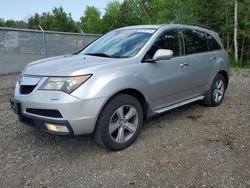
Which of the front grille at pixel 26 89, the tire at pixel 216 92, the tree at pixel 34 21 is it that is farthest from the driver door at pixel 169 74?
the tree at pixel 34 21

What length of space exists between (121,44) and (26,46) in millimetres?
8922

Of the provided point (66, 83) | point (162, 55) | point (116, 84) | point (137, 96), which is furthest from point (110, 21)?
point (66, 83)

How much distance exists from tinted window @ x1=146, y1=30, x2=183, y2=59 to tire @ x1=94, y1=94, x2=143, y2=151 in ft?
2.68

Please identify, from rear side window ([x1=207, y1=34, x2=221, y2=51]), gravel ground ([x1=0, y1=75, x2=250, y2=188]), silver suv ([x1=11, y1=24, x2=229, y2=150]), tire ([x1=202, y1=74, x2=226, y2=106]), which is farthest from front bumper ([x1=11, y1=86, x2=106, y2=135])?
rear side window ([x1=207, y1=34, x2=221, y2=51])

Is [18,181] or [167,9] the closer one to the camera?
[18,181]

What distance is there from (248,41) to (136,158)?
65.6 feet

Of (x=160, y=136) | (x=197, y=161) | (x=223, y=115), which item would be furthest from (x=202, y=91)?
(x=197, y=161)

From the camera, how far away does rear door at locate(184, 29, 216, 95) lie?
207 inches

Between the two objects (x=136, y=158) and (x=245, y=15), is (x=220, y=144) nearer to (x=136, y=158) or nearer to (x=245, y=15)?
(x=136, y=158)

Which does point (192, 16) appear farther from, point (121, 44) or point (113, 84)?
point (113, 84)

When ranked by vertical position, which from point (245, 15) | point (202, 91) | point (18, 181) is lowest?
point (18, 181)

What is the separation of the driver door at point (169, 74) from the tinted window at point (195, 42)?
203 millimetres

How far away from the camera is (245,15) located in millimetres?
19516

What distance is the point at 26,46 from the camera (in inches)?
492
